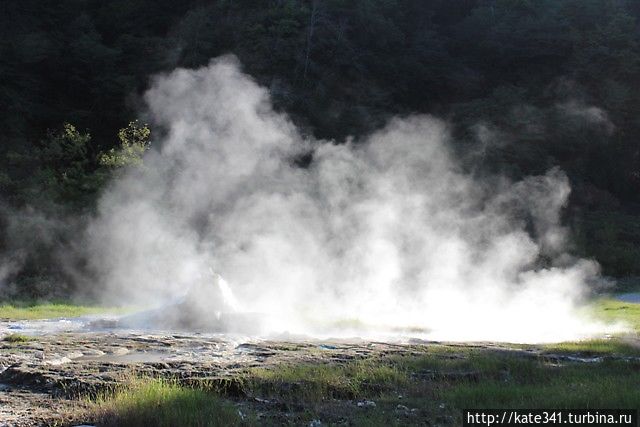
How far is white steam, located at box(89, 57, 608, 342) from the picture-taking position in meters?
18.3

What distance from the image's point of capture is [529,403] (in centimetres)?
695

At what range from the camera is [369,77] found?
3900 cm

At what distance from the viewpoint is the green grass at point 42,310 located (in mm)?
15688

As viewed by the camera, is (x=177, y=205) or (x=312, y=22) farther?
(x=312, y=22)

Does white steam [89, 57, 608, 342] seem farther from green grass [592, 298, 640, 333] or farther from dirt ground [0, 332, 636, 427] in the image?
dirt ground [0, 332, 636, 427]

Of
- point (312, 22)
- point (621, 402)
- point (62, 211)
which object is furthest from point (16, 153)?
point (621, 402)

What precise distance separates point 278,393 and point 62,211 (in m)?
20.3

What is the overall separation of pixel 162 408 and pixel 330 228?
19.2 metres

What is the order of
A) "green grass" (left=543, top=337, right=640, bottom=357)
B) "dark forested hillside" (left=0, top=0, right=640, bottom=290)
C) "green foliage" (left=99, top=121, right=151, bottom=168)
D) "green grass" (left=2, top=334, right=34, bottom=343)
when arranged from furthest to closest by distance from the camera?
1. "dark forested hillside" (left=0, top=0, right=640, bottom=290)
2. "green foliage" (left=99, top=121, right=151, bottom=168)
3. "green grass" (left=2, top=334, right=34, bottom=343)
4. "green grass" (left=543, top=337, right=640, bottom=357)

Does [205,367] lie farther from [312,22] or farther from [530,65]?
[530,65]

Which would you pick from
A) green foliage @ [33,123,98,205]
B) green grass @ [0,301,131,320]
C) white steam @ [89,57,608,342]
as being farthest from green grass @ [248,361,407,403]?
green foliage @ [33,123,98,205]

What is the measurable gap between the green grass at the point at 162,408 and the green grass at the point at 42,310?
30.6 feet

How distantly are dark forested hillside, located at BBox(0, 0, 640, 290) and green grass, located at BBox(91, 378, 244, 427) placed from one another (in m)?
20.4

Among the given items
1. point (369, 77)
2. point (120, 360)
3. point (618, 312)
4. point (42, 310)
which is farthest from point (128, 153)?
point (120, 360)
